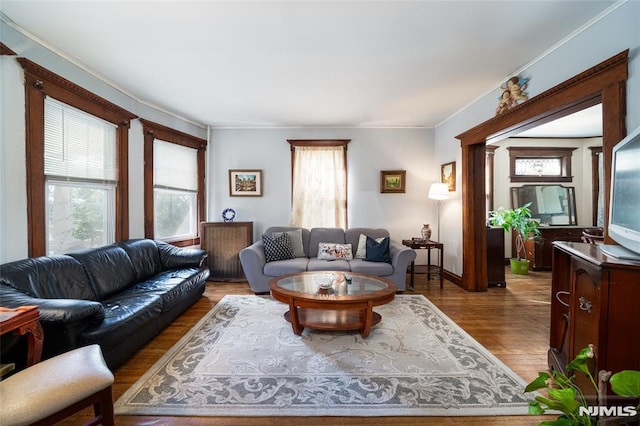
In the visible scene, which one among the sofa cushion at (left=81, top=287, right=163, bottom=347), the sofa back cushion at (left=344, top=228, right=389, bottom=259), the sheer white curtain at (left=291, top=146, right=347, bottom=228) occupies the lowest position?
the sofa cushion at (left=81, top=287, right=163, bottom=347)

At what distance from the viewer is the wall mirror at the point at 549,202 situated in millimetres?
5508

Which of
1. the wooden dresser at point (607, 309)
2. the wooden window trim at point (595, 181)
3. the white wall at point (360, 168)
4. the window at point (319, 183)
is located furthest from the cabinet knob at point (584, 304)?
the wooden window trim at point (595, 181)

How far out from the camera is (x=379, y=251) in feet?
13.1

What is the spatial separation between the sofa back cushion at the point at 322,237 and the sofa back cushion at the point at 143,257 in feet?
7.17

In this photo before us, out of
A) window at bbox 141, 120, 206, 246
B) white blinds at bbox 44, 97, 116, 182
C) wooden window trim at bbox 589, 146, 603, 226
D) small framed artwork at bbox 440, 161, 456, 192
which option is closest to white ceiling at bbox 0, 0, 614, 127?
white blinds at bbox 44, 97, 116, 182

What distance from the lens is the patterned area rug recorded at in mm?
1729

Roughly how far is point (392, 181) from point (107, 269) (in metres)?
4.29

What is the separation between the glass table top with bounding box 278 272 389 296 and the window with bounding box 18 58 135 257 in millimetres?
A: 2242

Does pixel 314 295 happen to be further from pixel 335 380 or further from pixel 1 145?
pixel 1 145

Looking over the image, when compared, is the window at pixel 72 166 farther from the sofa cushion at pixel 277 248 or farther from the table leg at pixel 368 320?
the table leg at pixel 368 320

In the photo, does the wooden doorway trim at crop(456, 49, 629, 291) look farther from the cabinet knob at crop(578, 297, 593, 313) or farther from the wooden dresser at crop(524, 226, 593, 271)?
the wooden dresser at crop(524, 226, 593, 271)

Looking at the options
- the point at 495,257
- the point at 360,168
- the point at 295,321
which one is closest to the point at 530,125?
the point at 495,257

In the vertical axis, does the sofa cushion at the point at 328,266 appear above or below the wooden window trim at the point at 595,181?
below

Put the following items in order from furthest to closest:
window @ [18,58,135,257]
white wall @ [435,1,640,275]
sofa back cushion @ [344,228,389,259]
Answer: sofa back cushion @ [344,228,389,259] → window @ [18,58,135,257] → white wall @ [435,1,640,275]
